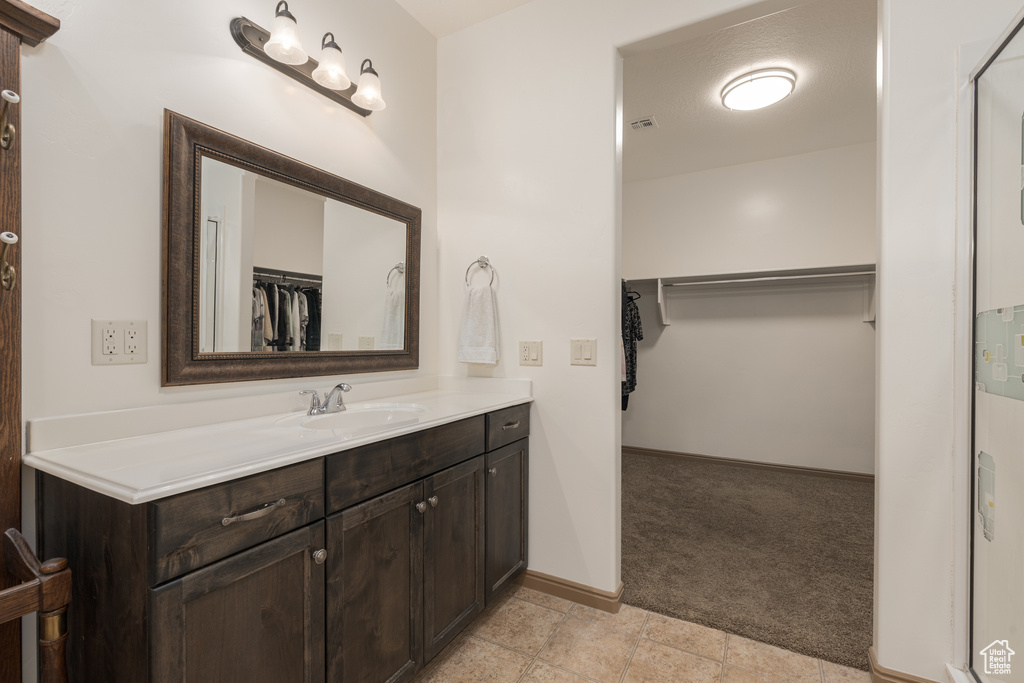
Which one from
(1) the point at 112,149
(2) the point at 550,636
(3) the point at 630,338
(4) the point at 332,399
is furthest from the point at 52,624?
(3) the point at 630,338

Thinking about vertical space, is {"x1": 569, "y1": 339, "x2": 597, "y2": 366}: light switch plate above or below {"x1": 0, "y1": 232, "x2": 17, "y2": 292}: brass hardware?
below

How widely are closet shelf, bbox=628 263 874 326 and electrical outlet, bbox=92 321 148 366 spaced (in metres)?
3.56

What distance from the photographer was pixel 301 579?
1.08 m

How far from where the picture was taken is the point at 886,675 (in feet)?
4.75

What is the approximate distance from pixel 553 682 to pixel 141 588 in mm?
1248

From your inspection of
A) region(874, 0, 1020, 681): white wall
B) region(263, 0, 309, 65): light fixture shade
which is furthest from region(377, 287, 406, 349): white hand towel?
region(874, 0, 1020, 681): white wall

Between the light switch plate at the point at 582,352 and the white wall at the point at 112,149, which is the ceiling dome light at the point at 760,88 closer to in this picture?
the light switch plate at the point at 582,352

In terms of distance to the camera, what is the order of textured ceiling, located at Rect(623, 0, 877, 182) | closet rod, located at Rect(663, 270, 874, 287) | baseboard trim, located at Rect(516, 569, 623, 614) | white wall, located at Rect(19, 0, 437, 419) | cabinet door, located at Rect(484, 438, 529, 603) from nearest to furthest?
white wall, located at Rect(19, 0, 437, 419), cabinet door, located at Rect(484, 438, 529, 603), baseboard trim, located at Rect(516, 569, 623, 614), textured ceiling, located at Rect(623, 0, 877, 182), closet rod, located at Rect(663, 270, 874, 287)

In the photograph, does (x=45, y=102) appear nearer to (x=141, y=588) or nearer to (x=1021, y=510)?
(x=141, y=588)

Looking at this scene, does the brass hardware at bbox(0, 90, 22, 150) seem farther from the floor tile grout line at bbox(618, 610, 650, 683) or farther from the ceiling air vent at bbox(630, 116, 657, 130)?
→ the ceiling air vent at bbox(630, 116, 657, 130)

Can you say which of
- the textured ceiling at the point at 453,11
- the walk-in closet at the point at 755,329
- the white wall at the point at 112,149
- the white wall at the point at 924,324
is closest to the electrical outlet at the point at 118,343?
the white wall at the point at 112,149

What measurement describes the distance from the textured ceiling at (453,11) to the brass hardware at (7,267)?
182 centimetres

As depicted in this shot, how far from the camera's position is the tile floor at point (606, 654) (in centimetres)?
153

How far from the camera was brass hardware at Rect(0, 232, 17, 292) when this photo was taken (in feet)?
3.23
